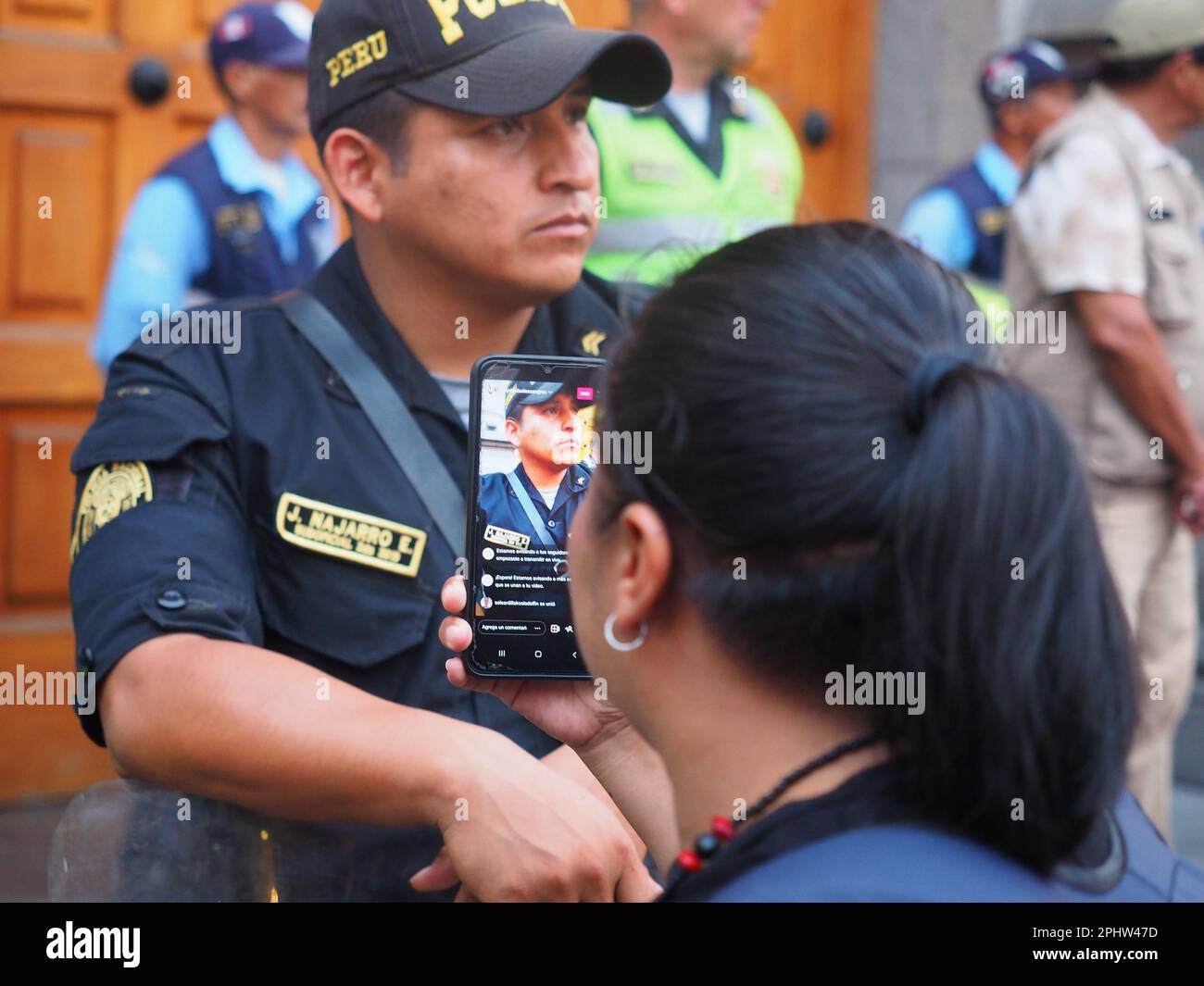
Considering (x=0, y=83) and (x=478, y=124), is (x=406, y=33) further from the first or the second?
(x=0, y=83)

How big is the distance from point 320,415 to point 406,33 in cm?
54

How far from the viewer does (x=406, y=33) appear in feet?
7.11

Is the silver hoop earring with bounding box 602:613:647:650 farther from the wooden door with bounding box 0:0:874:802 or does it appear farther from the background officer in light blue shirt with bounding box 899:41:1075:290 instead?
the background officer in light blue shirt with bounding box 899:41:1075:290

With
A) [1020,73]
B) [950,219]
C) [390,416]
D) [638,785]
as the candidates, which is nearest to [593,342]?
[390,416]

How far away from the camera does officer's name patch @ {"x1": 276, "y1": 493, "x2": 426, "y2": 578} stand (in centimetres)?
203

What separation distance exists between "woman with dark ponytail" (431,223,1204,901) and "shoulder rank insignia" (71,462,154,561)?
85cm

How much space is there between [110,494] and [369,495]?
314mm

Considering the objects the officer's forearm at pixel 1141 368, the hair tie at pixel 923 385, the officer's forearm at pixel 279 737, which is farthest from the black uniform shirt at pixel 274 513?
the officer's forearm at pixel 1141 368

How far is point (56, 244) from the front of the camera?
4234mm

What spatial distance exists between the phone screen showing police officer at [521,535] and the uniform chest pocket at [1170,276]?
2.39 metres

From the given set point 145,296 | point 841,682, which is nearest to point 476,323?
A: point 841,682

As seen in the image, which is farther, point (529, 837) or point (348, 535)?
point (348, 535)

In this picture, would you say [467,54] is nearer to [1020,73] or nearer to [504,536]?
[504,536]

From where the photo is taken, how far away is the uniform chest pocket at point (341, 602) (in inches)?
79.5
